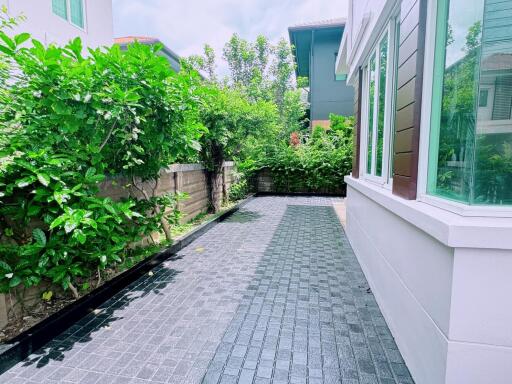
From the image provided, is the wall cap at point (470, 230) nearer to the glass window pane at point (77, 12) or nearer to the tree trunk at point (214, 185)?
the tree trunk at point (214, 185)

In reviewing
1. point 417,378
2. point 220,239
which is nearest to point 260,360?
point 417,378

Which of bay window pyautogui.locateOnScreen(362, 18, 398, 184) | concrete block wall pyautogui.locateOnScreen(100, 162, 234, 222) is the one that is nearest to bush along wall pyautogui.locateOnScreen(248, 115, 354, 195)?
concrete block wall pyautogui.locateOnScreen(100, 162, 234, 222)

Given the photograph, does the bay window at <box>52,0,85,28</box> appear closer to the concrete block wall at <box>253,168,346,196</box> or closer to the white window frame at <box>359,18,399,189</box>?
the concrete block wall at <box>253,168,346,196</box>

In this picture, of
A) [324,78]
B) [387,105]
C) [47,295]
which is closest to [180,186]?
[47,295]

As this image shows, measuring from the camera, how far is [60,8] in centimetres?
679

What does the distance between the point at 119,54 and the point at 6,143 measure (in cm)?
122

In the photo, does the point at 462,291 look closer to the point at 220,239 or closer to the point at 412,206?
the point at 412,206

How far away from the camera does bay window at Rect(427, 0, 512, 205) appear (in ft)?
4.27

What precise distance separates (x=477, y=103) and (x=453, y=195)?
472mm

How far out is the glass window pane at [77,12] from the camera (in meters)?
7.18

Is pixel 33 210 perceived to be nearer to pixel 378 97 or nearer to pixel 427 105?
pixel 427 105

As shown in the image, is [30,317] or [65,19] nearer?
[30,317]

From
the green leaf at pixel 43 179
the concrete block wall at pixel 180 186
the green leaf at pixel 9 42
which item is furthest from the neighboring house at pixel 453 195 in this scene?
the concrete block wall at pixel 180 186

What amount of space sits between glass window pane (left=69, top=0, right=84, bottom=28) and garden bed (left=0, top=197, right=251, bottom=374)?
7004 millimetres
